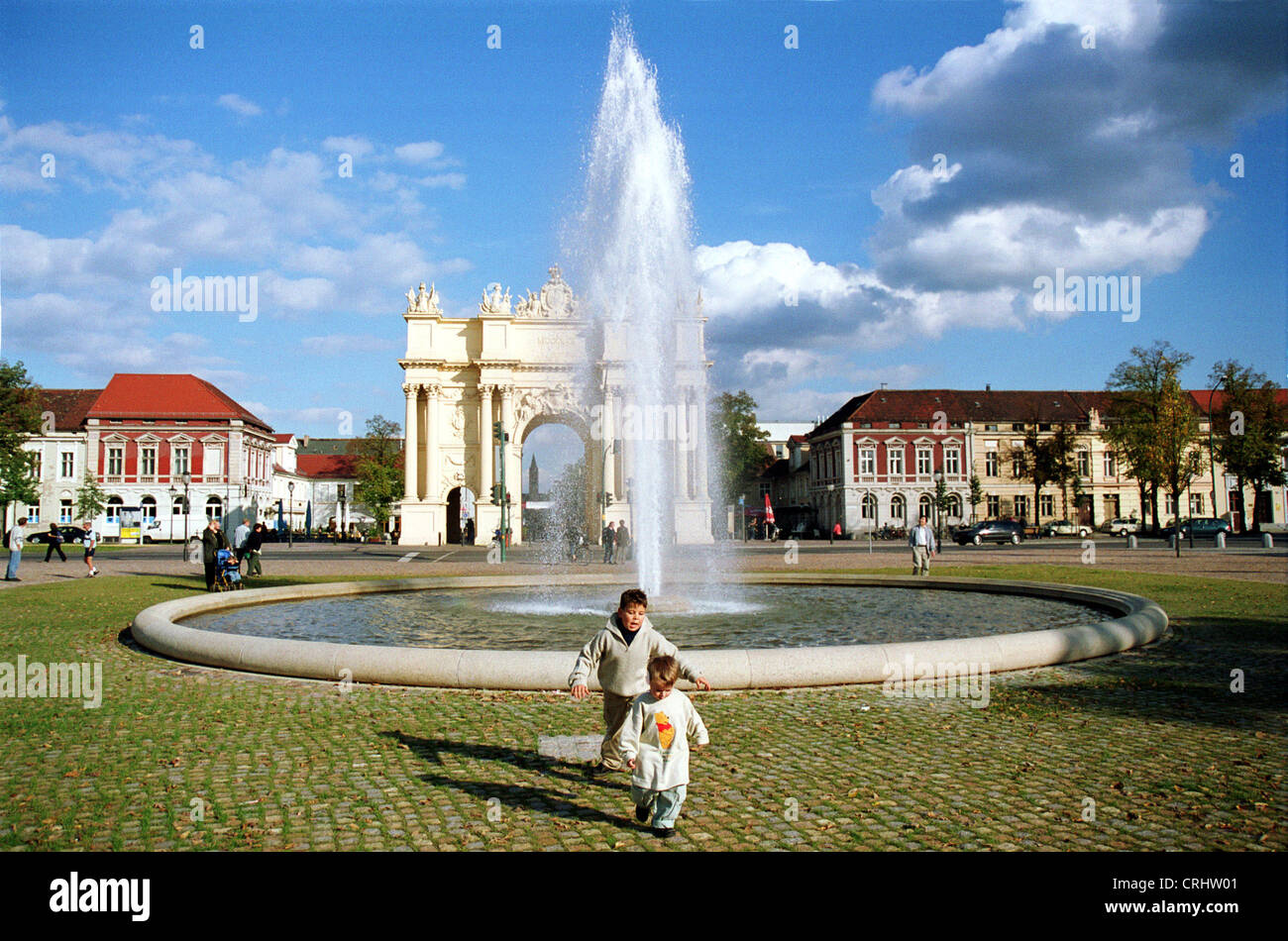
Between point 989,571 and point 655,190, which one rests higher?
point 655,190

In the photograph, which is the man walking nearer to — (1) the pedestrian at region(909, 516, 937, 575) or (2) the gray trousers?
(1) the pedestrian at region(909, 516, 937, 575)

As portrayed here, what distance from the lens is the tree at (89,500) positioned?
69.9 m

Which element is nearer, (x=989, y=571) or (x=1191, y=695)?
(x=1191, y=695)

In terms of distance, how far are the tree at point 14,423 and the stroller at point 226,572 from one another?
50170 millimetres

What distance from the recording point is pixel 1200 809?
5.31 meters

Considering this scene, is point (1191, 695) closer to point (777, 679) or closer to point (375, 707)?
point (777, 679)

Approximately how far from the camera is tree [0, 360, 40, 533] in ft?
194

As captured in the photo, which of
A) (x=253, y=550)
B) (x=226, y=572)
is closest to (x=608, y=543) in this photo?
(x=253, y=550)

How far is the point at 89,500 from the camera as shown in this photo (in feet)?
228

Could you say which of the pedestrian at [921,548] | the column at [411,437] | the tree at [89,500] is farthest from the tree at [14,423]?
the pedestrian at [921,548]

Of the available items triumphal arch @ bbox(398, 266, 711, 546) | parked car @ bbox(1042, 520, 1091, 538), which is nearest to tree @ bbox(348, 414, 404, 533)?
triumphal arch @ bbox(398, 266, 711, 546)
